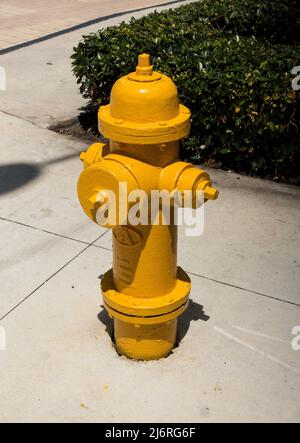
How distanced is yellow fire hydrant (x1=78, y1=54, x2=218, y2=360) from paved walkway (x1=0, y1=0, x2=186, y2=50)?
6.75m

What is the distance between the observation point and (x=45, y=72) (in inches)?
283

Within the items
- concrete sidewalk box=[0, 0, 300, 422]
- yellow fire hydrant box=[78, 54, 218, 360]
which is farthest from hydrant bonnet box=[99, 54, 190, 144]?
concrete sidewalk box=[0, 0, 300, 422]

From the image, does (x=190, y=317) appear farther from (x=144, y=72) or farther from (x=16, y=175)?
(x=16, y=175)

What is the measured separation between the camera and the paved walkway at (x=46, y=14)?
9.16 meters

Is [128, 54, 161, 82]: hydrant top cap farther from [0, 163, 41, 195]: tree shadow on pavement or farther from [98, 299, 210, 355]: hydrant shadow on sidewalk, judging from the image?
[0, 163, 41, 195]: tree shadow on pavement

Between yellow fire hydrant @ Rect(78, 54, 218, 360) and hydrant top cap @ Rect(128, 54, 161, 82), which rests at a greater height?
hydrant top cap @ Rect(128, 54, 161, 82)

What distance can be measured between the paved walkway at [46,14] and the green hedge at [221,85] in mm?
3561

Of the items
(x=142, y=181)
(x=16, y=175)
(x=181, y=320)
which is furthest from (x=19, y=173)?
(x=142, y=181)

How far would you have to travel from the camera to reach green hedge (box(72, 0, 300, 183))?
4.36 meters

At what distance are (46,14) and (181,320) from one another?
9.62 metres

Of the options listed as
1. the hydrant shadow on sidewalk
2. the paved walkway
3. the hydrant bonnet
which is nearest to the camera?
the hydrant bonnet

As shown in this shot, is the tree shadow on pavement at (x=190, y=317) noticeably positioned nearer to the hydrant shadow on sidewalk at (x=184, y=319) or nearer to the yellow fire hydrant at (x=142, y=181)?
the hydrant shadow on sidewalk at (x=184, y=319)

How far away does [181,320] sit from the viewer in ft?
9.84
